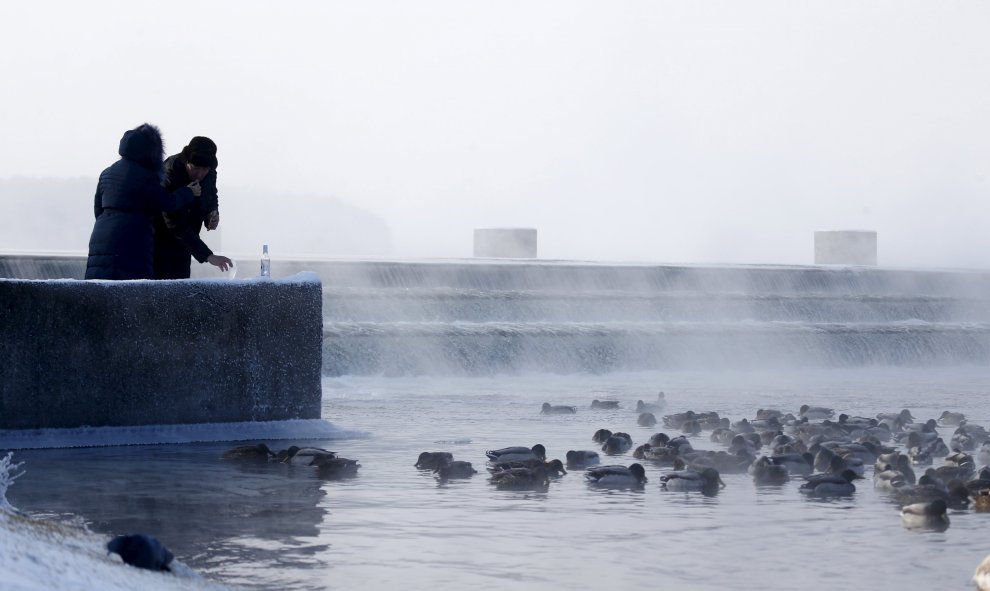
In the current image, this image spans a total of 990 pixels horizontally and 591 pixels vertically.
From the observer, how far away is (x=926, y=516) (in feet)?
19.6

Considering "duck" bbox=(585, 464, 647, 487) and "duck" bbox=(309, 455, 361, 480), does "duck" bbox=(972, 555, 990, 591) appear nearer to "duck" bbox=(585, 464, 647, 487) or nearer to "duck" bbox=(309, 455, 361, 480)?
"duck" bbox=(585, 464, 647, 487)

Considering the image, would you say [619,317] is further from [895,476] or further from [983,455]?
[895,476]

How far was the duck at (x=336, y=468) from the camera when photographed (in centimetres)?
721

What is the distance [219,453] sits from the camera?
8.15 m

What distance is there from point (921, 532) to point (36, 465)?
457 cm

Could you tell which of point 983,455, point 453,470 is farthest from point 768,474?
point 983,455

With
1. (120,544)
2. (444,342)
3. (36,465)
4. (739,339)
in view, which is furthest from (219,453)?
(739,339)

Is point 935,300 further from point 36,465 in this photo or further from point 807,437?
point 36,465

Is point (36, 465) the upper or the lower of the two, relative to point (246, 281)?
lower

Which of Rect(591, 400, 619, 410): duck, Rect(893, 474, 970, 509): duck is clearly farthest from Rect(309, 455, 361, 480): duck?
Rect(591, 400, 619, 410): duck

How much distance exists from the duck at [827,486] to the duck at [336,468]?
7.68 ft

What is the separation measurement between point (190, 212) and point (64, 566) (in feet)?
18.3

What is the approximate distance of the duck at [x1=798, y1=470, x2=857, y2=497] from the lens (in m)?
6.89

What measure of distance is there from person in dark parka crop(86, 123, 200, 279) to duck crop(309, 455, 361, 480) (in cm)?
232
